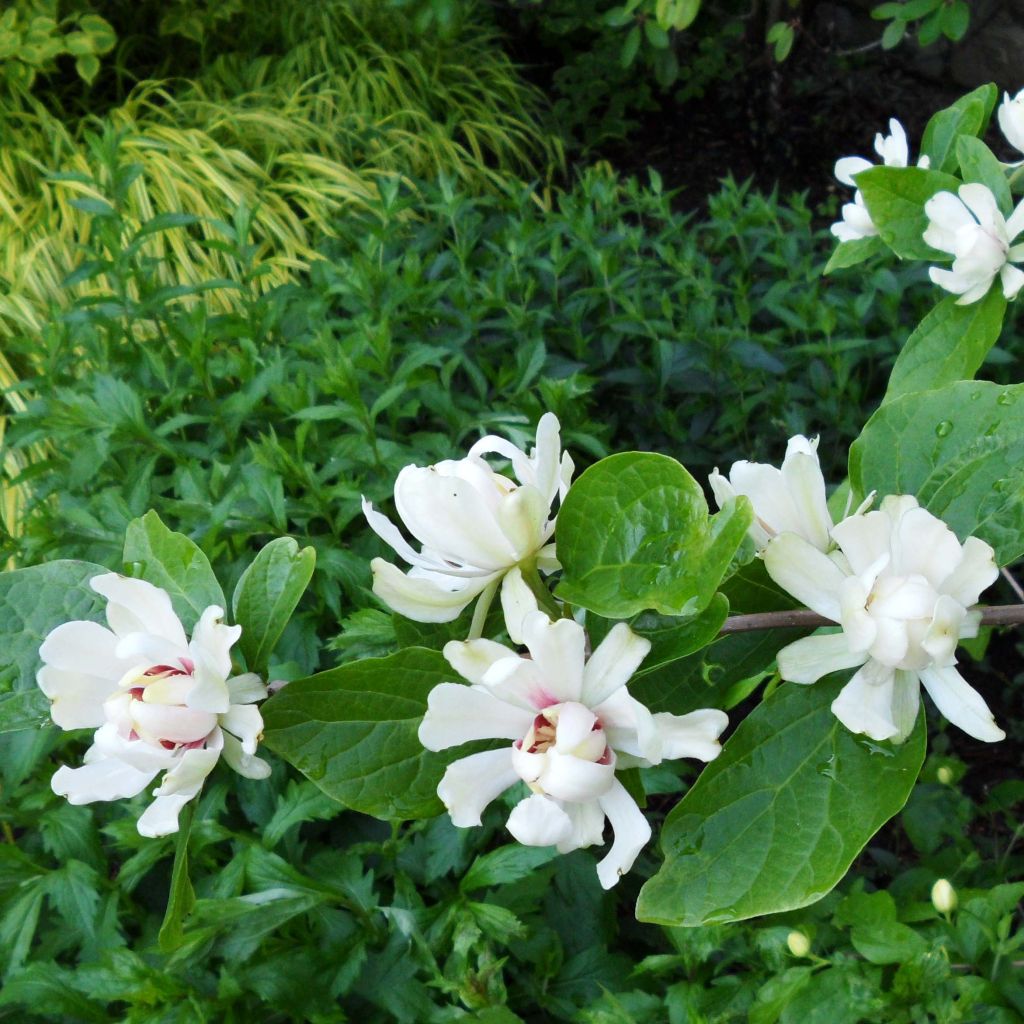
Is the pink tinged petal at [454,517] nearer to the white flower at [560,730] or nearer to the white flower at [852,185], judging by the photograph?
the white flower at [560,730]

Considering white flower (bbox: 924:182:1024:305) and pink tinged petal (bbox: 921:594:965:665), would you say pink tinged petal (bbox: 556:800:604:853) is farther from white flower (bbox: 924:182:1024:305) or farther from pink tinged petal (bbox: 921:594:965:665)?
white flower (bbox: 924:182:1024:305)

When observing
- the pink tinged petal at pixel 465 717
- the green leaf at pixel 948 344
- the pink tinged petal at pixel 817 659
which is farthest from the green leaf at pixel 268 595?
the green leaf at pixel 948 344

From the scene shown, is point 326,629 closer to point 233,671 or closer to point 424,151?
point 233,671

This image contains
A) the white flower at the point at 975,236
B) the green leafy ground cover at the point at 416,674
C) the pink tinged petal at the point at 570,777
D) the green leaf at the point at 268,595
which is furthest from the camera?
the green leafy ground cover at the point at 416,674

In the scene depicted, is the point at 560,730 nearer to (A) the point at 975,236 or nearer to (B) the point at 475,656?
(B) the point at 475,656

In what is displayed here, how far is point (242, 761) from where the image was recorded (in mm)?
447

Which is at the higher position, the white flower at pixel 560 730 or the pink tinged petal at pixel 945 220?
the pink tinged petal at pixel 945 220

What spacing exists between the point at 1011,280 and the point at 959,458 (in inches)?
10.7

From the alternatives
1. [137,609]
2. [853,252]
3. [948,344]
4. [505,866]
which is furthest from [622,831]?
[505,866]

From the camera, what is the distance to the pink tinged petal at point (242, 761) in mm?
444

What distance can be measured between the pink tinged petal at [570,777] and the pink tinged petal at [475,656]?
0.04 metres

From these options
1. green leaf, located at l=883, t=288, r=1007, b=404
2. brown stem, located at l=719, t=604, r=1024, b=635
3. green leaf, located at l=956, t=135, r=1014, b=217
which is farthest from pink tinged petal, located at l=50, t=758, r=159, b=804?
green leaf, located at l=956, t=135, r=1014, b=217

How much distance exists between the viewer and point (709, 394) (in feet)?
6.27

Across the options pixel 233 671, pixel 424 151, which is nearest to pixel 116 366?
pixel 233 671
